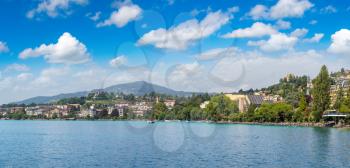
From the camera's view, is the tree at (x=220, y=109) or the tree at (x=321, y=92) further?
the tree at (x=220, y=109)

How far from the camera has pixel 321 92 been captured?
99.2 metres

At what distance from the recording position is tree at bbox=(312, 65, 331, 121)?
99.4m

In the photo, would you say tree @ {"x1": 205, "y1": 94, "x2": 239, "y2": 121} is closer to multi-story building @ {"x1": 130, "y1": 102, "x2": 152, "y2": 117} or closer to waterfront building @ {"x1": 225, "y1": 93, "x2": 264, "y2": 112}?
waterfront building @ {"x1": 225, "y1": 93, "x2": 264, "y2": 112}

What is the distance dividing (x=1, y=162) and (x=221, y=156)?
17.6 m

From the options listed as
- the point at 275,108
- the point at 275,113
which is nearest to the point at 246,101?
the point at 275,108

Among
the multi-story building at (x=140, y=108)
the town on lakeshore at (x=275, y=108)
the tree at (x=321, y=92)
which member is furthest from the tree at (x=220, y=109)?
the tree at (x=321, y=92)

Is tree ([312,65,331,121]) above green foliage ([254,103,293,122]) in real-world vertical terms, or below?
above

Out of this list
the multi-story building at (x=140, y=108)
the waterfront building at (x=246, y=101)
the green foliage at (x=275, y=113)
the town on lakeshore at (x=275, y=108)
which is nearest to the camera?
the town on lakeshore at (x=275, y=108)

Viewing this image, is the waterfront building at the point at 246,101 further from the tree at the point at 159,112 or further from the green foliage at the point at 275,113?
the tree at the point at 159,112

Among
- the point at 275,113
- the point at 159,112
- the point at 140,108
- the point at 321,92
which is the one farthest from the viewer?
the point at 140,108

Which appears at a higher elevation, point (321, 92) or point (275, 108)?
point (321, 92)

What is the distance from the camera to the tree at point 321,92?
99375mm

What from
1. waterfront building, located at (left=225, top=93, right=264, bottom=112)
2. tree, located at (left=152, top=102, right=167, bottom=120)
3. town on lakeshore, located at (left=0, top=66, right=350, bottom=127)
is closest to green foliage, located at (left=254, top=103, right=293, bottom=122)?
town on lakeshore, located at (left=0, top=66, right=350, bottom=127)

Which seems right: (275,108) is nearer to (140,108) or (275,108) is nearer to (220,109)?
(220,109)
